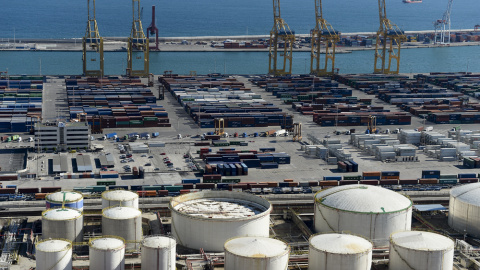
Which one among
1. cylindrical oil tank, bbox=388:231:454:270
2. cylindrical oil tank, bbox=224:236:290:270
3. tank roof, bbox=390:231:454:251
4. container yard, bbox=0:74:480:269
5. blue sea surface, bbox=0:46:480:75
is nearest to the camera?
cylindrical oil tank, bbox=224:236:290:270

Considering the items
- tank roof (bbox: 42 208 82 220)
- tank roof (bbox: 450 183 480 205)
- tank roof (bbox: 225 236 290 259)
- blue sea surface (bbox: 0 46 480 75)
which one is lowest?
tank roof (bbox: 225 236 290 259)

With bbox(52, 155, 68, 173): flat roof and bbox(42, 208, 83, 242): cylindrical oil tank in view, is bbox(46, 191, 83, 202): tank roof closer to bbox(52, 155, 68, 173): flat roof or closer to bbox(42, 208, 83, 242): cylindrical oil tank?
bbox(42, 208, 83, 242): cylindrical oil tank

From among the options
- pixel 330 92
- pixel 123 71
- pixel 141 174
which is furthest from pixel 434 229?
pixel 123 71

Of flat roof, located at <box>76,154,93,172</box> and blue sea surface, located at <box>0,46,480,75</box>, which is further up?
blue sea surface, located at <box>0,46,480,75</box>

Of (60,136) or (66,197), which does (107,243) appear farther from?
(60,136)

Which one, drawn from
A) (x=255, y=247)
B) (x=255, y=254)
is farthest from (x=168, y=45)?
(x=255, y=254)

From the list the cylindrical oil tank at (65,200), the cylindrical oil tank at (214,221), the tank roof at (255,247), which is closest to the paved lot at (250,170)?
the cylindrical oil tank at (65,200)

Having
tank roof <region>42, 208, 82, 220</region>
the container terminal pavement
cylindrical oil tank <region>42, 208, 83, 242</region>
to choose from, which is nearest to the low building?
the container terminal pavement
